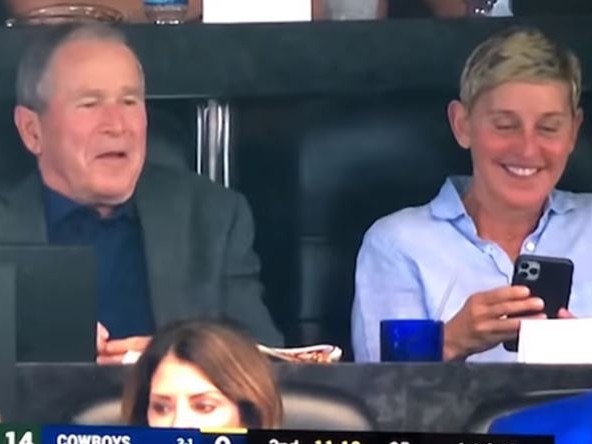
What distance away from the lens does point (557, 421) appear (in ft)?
8.71

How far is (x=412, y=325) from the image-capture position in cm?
268

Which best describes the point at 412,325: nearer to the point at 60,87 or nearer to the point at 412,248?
the point at 412,248

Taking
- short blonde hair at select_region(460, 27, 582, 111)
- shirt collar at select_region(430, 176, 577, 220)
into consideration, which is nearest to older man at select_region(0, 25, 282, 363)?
shirt collar at select_region(430, 176, 577, 220)

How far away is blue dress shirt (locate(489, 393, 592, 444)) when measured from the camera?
2643 mm

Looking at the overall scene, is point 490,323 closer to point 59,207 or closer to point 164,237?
point 164,237

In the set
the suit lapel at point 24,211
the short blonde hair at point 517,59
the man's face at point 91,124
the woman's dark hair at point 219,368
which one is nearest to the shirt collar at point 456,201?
the short blonde hair at point 517,59

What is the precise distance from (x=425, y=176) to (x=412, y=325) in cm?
27

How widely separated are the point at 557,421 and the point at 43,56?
1.15m

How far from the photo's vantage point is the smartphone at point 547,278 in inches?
106

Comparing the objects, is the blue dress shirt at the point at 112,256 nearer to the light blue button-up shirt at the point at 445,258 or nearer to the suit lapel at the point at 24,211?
the suit lapel at the point at 24,211

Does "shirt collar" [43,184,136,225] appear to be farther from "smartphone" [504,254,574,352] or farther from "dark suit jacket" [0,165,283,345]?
"smartphone" [504,254,574,352]

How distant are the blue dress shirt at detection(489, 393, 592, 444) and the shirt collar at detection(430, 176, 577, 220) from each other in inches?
13.5

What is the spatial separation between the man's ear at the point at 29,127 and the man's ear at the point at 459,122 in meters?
0.76

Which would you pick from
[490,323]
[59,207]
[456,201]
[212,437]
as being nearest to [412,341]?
[490,323]
